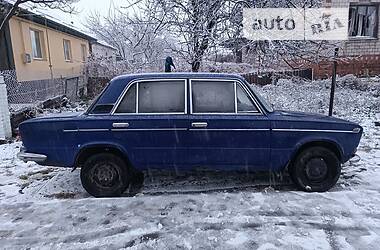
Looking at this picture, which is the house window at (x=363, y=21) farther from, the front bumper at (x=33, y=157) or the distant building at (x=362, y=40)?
the front bumper at (x=33, y=157)

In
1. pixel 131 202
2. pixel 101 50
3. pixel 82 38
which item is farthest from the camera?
pixel 101 50

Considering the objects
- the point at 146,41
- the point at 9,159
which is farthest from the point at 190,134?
the point at 146,41

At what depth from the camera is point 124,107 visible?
4.59 m

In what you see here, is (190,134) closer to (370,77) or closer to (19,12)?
(19,12)

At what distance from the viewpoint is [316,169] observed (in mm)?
4629

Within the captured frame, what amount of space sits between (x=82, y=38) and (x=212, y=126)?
20.5 meters

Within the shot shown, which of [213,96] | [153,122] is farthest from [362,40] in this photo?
[153,122]

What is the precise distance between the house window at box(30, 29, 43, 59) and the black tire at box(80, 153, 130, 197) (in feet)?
38.4

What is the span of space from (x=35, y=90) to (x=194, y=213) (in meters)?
9.49

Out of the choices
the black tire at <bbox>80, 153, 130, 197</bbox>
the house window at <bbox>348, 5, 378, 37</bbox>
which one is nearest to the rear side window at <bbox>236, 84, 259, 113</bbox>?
the black tire at <bbox>80, 153, 130, 197</bbox>

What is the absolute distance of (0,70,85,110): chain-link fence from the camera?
9.49m

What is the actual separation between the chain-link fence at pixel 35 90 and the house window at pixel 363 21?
1254 cm

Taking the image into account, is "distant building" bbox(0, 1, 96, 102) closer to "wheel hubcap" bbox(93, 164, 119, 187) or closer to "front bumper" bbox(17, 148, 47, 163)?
"front bumper" bbox(17, 148, 47, 163)

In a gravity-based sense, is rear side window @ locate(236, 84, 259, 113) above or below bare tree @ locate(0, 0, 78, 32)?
below
